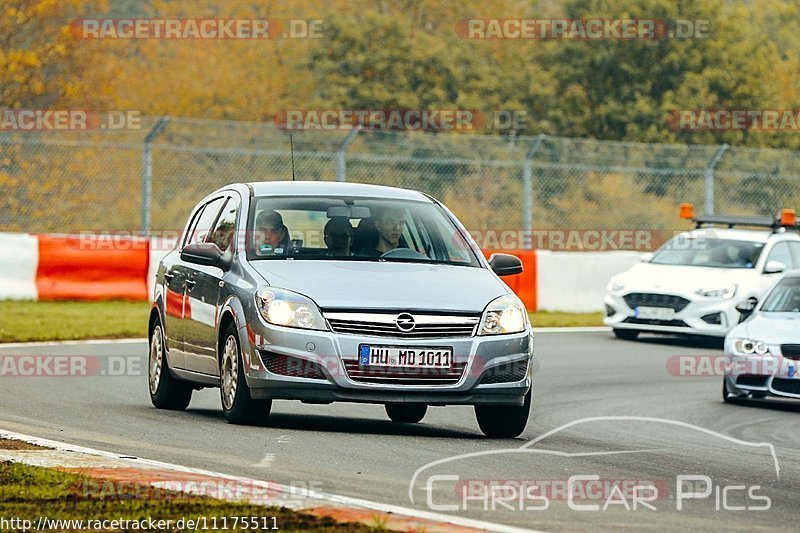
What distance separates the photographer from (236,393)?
34.8ft

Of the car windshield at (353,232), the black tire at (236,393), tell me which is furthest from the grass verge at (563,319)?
the black tire at (236,393)

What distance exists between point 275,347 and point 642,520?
131 inches

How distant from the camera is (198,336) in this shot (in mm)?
11445

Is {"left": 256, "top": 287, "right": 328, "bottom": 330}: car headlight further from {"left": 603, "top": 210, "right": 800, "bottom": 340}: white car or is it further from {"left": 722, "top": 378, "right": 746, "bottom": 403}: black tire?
{"left": 603, "top": 210, "right": 800, "bottom": 340}: white car

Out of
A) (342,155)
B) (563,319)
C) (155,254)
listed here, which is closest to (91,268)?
(155,254)

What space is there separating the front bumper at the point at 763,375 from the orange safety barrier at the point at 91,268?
36.2 feet

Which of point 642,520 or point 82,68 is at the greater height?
point 82,68

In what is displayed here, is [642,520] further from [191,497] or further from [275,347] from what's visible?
[275,347]

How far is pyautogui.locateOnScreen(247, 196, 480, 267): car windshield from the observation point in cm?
1107

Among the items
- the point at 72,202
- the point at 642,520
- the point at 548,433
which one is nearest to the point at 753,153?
the point at 72,202

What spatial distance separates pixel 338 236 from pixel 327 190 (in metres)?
0.55

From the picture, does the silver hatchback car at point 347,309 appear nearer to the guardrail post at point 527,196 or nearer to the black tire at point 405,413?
the black tire at point 405,413

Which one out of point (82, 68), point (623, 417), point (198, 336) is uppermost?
point (82, 68)
